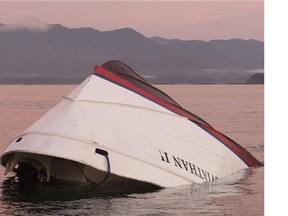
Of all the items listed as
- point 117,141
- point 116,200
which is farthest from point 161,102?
point 116,200

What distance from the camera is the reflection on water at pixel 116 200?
12.5 m

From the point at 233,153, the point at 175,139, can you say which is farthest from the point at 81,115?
the point at 233,153

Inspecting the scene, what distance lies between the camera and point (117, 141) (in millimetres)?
14016

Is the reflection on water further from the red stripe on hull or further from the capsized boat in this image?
the red stripe on hull

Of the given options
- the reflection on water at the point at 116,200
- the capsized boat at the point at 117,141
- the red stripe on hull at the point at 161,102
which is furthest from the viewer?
the red stripe on hull at the point at 161,102

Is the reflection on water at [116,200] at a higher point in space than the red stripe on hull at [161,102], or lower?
lower

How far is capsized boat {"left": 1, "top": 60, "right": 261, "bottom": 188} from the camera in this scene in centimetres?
1366

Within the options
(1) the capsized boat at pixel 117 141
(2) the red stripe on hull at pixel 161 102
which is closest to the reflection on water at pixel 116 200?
(1) the capsized boat at pixel 117 141

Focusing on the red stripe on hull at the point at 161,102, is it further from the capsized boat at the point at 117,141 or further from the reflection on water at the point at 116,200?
the reflection on water at the point at 116,200

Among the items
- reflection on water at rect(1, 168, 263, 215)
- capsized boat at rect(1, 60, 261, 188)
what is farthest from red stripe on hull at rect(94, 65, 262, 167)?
reflection on water at rect(1, 168, 263, 215)

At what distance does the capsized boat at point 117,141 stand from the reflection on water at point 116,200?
0.36 m
